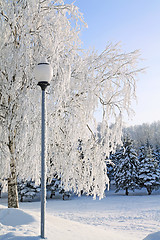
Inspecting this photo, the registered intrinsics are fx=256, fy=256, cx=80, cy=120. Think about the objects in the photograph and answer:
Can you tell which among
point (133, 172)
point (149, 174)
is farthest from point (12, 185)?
point (149, 174)

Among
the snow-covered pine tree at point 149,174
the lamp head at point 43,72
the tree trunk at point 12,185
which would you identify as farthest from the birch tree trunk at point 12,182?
the snow-covered pine tree at point 149,174

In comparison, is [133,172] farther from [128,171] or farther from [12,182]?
[12,182]

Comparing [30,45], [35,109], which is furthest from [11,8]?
[35,109]

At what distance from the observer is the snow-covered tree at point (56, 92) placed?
5.55 m

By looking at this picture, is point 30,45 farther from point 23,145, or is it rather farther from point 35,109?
point 23,145

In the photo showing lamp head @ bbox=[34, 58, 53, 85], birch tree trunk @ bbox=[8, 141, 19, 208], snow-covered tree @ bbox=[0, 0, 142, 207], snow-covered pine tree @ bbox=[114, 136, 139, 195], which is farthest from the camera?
snow-covered pine tree @ bbox=[114, 136, 139, 195]

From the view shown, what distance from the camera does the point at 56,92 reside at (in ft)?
18.9

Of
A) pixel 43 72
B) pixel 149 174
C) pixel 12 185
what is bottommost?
pixel 149 174

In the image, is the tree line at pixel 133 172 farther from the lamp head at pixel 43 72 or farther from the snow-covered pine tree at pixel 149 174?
the lamp head at pixel 43 72

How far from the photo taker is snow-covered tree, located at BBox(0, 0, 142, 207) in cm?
555

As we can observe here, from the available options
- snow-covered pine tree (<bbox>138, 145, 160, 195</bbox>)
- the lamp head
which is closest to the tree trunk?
the lamp head

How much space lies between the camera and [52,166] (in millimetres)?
7383

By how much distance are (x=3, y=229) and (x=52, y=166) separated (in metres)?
3.03

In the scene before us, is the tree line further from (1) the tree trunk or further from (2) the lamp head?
(2) the lamp head
